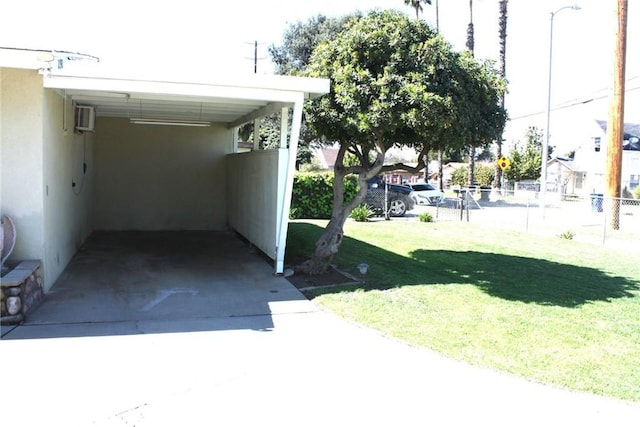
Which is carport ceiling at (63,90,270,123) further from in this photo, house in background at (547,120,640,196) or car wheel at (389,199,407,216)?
house in background at (547,120,640,196)

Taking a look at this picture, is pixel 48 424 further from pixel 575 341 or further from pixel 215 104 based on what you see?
pixel 215 104

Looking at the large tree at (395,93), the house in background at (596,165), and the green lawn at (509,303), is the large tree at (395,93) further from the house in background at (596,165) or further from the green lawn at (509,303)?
the house in background at (596,165)

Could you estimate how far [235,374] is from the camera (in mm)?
4688

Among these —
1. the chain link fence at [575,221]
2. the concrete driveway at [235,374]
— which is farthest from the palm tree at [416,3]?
the concrete driveway at [235,374]

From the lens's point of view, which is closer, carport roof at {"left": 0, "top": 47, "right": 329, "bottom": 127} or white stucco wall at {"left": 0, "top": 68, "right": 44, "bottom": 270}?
carport roof at {"left": 0, "top": 47, "right": 329, "bottom": 127}

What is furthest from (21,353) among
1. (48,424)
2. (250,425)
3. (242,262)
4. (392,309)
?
(242,262)

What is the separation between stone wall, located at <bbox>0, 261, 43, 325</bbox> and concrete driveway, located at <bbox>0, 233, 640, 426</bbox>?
0.56ft

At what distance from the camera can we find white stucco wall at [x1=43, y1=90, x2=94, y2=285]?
7.23m

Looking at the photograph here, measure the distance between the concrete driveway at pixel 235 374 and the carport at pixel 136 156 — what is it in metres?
1.56

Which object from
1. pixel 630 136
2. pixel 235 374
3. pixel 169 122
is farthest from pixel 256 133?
pixel 630 136

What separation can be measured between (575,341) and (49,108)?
6.94m

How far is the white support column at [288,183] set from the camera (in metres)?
7.90

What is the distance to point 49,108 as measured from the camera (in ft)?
23.9

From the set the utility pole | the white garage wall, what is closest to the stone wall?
the white garage wall
